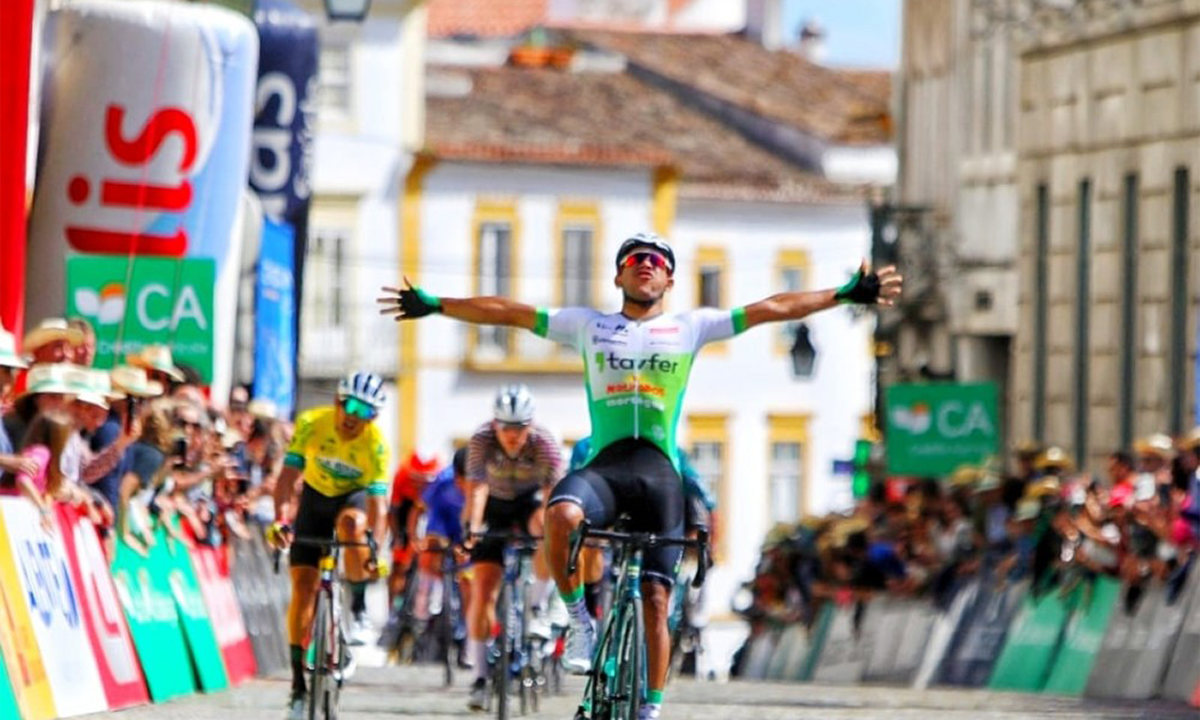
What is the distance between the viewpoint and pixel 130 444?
72.3 ft

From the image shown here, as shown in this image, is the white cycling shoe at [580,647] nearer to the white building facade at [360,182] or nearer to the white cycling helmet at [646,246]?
the white cycling helmet at [646,246]

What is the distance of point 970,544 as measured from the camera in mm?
31734

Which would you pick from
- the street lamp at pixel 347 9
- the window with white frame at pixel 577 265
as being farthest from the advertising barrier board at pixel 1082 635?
the window with white frame at pixel 577 265

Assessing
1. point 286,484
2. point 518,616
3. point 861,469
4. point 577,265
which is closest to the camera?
point 286,484

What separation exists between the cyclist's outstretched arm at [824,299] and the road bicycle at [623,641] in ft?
3.43

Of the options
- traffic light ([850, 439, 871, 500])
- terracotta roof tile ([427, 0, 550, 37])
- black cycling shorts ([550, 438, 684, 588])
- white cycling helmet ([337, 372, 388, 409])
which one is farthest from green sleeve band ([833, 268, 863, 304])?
terracotta roof tile ([427, 0, 550, 37])

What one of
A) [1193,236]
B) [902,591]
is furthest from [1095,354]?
[902,591]

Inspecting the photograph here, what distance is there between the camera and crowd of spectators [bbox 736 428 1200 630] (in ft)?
85.5

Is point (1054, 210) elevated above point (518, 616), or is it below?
above

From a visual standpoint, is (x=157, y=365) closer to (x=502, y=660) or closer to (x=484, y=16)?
(x=502, y=660)

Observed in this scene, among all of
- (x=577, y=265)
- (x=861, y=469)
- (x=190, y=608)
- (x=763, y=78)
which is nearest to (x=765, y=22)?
(x=763, y=78)

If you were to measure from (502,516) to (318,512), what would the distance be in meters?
2.88

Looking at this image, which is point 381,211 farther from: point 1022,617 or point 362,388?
point 362,388

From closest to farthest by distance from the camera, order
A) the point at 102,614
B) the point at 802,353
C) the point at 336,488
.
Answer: the point at 336,488
the point at 102,614
the point at 802,353
